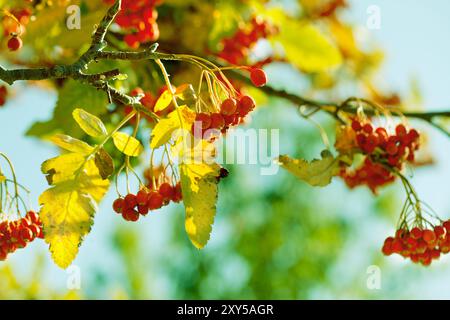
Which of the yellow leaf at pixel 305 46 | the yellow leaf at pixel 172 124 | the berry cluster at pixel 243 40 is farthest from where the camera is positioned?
the yellow leaf at pixel 305 46

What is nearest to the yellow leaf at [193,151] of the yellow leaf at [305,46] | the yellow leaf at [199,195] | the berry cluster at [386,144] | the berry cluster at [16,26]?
the yellow leaf at [199,195]

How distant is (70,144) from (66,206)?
133mm

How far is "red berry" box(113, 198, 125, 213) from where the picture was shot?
156cm

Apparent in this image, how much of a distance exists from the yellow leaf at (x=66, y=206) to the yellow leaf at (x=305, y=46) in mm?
1497

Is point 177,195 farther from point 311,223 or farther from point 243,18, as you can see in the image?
point 311,223

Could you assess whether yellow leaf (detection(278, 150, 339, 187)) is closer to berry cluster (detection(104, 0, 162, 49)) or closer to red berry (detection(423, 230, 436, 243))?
red berry (detection(423, 230, 436, 243))

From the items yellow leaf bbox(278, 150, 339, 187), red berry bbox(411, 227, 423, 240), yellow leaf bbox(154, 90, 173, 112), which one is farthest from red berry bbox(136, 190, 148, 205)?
red berry bbox(411, 227, 423, 240)

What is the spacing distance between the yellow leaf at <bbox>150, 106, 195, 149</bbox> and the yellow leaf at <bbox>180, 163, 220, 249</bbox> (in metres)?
0.08

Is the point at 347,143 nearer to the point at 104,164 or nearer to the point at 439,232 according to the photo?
the point at 439,232

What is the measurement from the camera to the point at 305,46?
110 inches

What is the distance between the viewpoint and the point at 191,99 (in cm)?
145

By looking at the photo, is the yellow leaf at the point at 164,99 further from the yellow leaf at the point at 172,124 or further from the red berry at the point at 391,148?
the red berry at the point at 391,148

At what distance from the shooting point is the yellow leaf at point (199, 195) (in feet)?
4.72

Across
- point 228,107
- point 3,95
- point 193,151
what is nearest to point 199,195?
point 193,151
